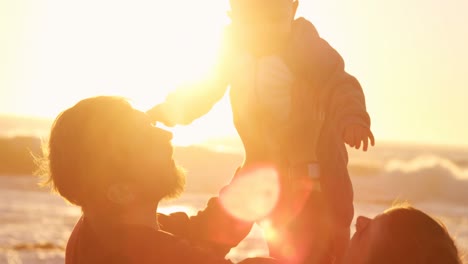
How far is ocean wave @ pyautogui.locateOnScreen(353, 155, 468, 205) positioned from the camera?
20609 mm

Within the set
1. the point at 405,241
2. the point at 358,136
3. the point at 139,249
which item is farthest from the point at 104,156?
the point at 405,241

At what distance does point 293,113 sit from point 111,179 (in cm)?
120

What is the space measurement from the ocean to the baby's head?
1.19 meters

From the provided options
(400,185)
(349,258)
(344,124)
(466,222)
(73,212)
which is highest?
(344,124)

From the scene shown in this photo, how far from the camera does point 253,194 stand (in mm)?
3949

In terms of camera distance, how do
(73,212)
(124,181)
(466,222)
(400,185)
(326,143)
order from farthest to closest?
(400,185) < (466,222) < (73,212) < (326,143) < (124,181)

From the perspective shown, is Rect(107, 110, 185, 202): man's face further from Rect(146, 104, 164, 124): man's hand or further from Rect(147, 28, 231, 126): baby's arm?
Rect(147, 28, 231, 126): baby's arm

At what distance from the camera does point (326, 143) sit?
3783 mm

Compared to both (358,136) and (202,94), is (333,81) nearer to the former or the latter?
(358,136)

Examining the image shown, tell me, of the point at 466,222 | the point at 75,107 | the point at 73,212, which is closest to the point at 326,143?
the point at 75,107

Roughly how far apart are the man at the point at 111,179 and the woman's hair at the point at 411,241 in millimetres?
513

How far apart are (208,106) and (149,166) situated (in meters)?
1.14

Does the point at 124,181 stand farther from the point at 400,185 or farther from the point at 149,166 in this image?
the point at 400,185

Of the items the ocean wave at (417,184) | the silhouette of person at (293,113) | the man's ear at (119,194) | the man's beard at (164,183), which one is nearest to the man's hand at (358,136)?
the silhouette of person at (293,113)
